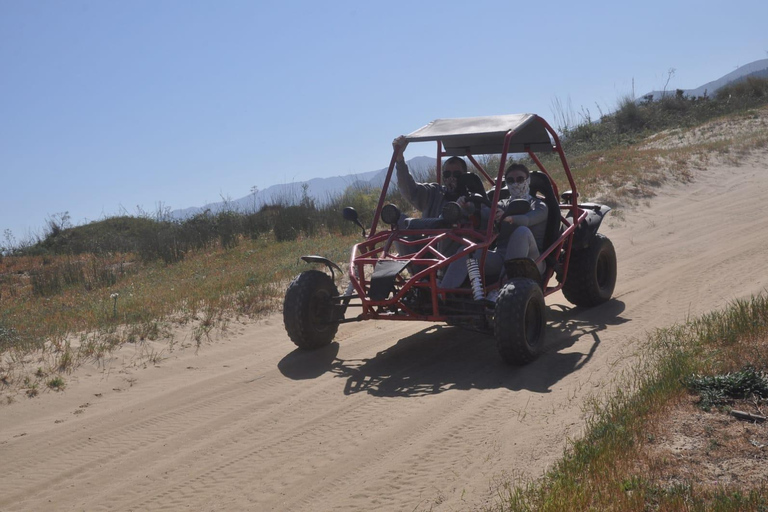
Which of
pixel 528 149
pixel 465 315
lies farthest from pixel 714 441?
pixel 528 149

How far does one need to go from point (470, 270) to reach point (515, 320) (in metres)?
0.79

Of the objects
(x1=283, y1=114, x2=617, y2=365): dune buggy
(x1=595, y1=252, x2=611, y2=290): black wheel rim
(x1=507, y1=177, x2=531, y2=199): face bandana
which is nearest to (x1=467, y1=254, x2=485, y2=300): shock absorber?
(x1=283, y1=114, x2=617, y2=365): dune buggy

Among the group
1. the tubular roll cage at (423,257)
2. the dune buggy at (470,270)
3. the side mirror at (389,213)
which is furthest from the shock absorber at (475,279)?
the side mirror at (389,213)

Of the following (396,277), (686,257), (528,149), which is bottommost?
(686,257)

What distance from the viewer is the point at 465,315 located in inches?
262

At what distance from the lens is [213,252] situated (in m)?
16.8

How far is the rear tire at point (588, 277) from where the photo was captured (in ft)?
27.6

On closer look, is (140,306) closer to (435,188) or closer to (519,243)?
(435,188)

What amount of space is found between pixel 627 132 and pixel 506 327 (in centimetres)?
2296

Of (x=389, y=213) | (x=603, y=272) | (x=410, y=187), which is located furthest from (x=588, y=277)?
(x=389, y=213)

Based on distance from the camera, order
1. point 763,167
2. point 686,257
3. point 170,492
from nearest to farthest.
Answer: point 170,492
point 686,257
point 763,167

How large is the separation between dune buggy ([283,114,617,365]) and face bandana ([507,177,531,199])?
0.88ft

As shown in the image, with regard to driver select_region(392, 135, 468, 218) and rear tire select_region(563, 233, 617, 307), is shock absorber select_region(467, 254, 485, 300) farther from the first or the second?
rear tire select_region(563, 233, 617, 307)

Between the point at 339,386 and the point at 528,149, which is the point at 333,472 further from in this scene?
the point at 528,149
